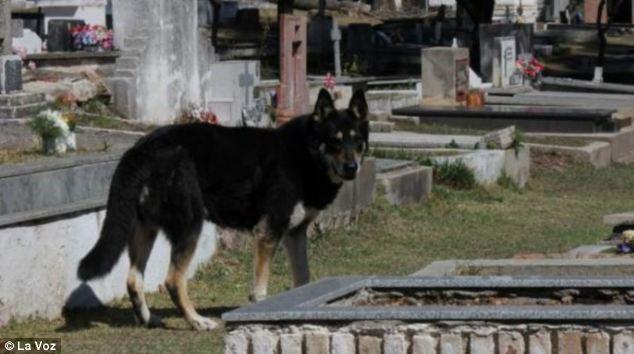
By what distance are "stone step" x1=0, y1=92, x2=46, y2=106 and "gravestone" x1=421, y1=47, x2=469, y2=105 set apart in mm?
10884

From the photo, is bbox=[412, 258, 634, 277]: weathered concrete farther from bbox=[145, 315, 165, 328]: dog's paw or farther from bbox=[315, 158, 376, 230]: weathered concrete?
bbox=[315, 158, 376, 230]: weathered concrete

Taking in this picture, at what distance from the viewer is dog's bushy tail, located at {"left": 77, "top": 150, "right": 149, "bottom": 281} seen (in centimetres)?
1005

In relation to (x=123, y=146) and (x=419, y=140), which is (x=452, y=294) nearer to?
(x=123, y=146)

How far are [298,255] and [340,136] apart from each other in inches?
34.0

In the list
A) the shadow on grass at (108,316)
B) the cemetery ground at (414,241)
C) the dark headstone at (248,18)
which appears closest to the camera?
the cemetery ground at (414,241)

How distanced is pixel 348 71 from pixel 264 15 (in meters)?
19.4

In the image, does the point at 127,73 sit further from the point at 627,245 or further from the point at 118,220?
the point at 118,220

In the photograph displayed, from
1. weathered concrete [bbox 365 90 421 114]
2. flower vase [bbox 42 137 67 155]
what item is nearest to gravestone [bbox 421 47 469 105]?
weathered concrete [bbox 365 90 421 114]

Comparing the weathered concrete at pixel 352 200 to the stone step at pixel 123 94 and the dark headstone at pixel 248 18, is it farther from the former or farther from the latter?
the dark headstone at pixel 248 18

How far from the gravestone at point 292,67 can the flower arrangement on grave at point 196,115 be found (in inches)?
36.2

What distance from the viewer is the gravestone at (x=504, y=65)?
33312mm

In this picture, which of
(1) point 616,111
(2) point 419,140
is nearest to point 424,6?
(1) point 616,111

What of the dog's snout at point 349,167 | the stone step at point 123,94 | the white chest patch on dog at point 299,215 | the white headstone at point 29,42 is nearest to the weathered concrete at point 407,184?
the stone step at point 123,94

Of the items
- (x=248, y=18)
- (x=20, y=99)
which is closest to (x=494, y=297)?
(x=20, y=99)
